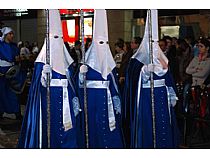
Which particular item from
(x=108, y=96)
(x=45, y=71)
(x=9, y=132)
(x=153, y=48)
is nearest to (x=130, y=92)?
(x=108, y=96)

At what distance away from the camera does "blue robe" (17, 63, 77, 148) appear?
4.21m

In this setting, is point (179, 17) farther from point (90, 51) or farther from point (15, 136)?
point (90, 51)

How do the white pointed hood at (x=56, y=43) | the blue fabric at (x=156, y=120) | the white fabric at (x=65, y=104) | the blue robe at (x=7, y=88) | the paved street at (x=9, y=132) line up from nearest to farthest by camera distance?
the white pointed hood at (x=56, y=43)
the white fabric at (x=65, y=104)
the blue fabric at (x=156, y=120)
the paved street at (x=9, y=132)
the blue robe at (x=7, y=88)

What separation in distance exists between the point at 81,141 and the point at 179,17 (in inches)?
260

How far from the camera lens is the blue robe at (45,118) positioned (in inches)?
166

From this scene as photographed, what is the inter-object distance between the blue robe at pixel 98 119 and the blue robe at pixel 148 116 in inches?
7.3

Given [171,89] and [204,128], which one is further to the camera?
[204,128]

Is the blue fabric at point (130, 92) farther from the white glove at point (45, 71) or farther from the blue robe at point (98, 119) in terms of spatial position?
the white glove at point (45, 71)

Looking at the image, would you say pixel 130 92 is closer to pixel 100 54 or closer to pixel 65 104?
pixel 100 54

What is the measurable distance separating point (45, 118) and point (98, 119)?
551 mm

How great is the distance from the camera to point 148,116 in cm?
456

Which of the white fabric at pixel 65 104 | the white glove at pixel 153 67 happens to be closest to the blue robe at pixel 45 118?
the white fabric at pixel 65 104

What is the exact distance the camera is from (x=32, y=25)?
14617 millimetres

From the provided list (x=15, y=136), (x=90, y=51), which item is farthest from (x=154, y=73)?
(x=15, y=136)
